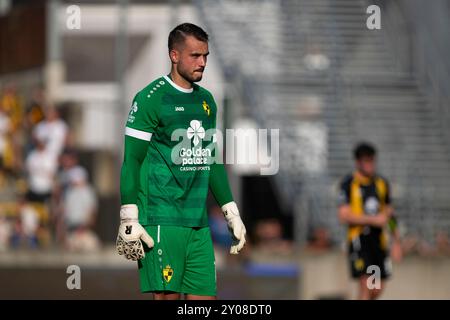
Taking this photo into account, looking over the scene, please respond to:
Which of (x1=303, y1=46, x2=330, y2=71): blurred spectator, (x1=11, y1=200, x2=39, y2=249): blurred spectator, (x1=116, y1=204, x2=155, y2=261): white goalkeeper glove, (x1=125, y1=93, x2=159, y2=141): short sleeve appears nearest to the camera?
(x1=116, y1=204, x2=155, y2=261): white goalkeeper glove

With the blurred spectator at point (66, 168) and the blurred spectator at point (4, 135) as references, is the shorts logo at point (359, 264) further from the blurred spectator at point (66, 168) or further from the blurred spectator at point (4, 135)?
the blurred spectator at point (4, 135)

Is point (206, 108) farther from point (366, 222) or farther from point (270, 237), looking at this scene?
point (270, 237)

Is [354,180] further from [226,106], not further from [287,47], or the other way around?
[287,47]

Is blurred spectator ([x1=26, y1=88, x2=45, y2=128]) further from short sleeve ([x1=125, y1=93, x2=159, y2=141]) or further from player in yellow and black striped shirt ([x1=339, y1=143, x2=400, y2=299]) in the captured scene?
short sleeve ([x1=125, y1=93, x2=159, y2=141])

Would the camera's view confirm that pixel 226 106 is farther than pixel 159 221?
Yes

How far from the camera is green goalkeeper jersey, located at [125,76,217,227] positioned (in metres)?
8.19

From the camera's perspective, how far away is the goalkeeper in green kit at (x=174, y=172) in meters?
8.14

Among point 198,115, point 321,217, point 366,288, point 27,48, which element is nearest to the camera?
point 198,115

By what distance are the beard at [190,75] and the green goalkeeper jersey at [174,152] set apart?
8cm

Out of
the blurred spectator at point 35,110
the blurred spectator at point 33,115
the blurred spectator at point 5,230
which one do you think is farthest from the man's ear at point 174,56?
the blurred spectator at point 35,110

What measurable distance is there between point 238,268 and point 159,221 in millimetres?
8582

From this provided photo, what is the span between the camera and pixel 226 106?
19359 mm

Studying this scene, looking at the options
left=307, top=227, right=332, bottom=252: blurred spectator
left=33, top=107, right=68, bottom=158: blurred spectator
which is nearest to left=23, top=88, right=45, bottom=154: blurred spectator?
left=33, top=107, right=68, bottom=158: blurred spectator

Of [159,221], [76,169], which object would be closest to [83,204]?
[76,169]
